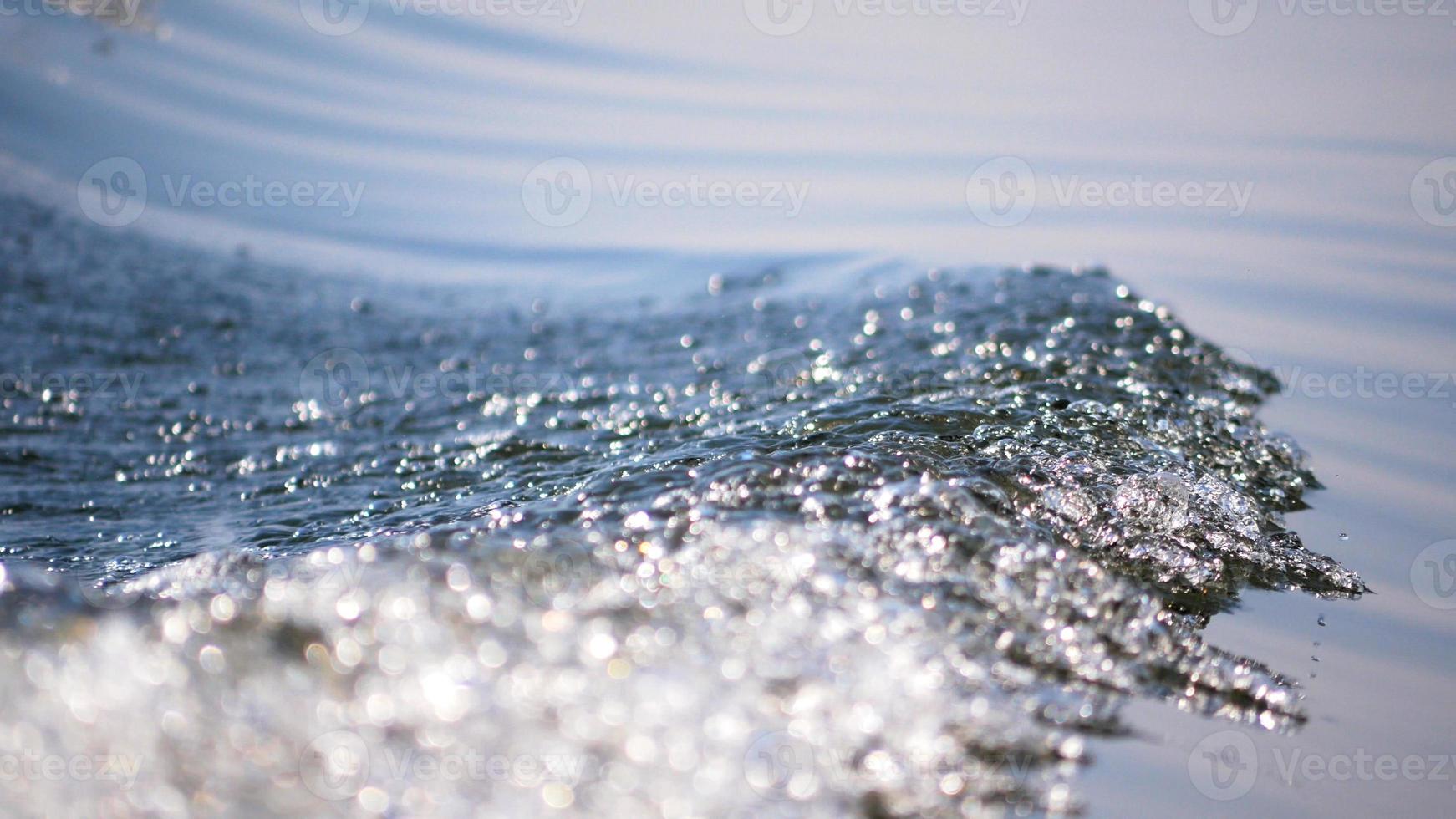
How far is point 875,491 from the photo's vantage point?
2.18 m

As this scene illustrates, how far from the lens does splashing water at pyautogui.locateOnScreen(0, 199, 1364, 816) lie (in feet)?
4.97

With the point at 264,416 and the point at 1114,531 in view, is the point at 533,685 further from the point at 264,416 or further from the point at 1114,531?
the point at 264,416

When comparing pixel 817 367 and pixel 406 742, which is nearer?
pixel 406 742

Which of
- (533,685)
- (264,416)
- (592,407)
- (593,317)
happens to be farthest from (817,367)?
(533,685)

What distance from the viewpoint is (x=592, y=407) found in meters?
3.35

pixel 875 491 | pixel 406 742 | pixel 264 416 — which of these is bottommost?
pixel 264 416

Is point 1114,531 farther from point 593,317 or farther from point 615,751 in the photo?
point 593,317

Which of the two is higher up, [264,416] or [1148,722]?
[1148,722]

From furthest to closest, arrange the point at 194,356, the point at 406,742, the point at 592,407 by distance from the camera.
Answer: the point at 194,356 < the point at 592,407 < the point at 406,742

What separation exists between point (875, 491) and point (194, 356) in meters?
2.78

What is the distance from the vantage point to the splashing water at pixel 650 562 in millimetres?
1515

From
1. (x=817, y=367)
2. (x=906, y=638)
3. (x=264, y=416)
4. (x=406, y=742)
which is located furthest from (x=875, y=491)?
(x=264, y=416)

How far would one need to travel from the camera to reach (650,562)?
1.92 m

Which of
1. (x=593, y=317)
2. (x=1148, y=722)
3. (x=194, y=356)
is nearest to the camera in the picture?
(x=1148, y=722)
